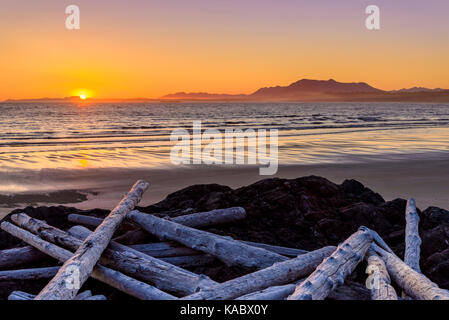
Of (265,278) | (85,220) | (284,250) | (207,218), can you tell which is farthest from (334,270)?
(85,220)

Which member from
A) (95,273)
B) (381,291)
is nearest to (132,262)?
(95,273)

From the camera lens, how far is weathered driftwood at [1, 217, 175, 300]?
14.3 feet

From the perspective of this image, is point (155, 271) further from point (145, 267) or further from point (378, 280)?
point (378, 280)

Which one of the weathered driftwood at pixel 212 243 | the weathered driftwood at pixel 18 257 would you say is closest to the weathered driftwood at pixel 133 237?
the weathered driftwood at pixel 212 243

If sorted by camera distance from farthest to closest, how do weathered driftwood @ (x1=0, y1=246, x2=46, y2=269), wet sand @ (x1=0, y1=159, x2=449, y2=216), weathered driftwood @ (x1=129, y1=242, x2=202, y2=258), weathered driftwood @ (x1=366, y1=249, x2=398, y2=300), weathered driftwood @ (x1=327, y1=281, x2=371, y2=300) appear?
wet sand @ (x1=0, y1=159, x2=449, y2=216)
weathered driftwood @ (x1=0, y1=246, x2=46, y2=269)
weathered driftwood @ (x1=129, y1=242, x2=202, y2=258)
weathered driftwood @ (x1=327, y1=281, x2=371, y2=300)
weathered driftwood @ (x1=366, y1=249, x2=398, y2=300)

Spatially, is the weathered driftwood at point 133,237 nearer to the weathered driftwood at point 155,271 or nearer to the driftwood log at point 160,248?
the driftwood log at point 160,248

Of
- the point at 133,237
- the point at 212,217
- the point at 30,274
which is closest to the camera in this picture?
the point at 30,274

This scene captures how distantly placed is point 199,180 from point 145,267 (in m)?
7.91

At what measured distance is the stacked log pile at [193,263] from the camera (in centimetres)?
415

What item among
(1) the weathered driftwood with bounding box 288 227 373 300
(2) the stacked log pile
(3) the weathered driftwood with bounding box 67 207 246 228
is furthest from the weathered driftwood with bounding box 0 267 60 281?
(1) the weathered driftwood with bounding box 288 227 373 300

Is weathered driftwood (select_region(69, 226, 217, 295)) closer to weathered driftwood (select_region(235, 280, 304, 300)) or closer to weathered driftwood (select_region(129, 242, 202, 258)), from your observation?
weathered driftwood (select_region(129, 242, 202, 258))

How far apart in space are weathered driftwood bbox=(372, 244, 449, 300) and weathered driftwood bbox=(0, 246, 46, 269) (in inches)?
163

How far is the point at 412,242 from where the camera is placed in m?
5.88
